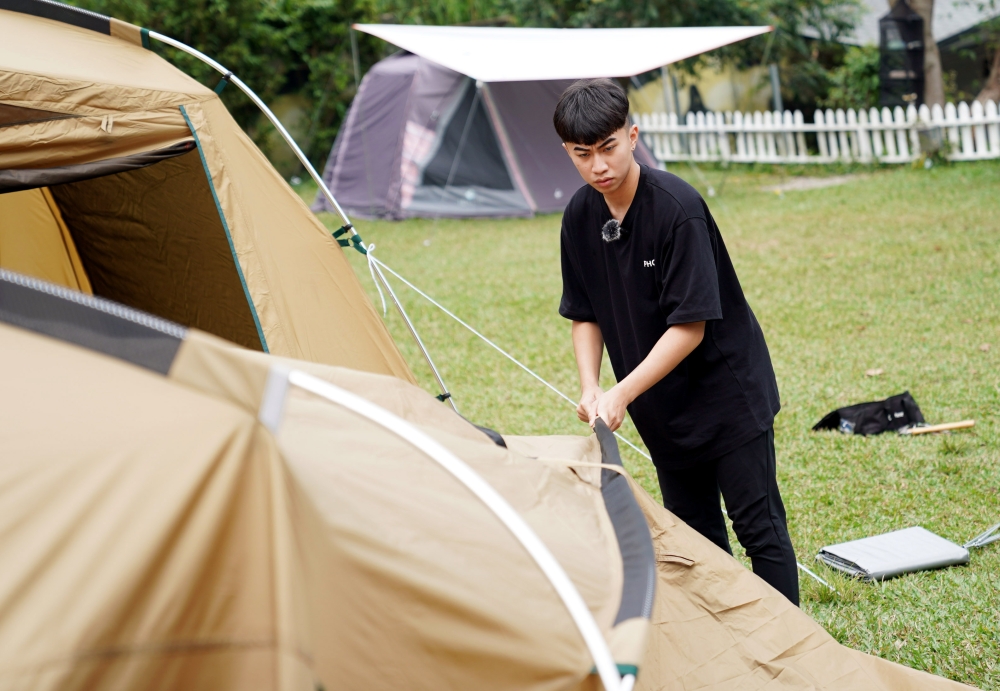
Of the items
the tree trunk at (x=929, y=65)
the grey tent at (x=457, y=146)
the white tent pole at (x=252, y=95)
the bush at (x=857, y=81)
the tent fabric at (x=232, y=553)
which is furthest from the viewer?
the bush at (x=857, y=81)

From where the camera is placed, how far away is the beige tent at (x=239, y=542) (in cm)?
118

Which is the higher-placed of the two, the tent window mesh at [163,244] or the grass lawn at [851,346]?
the tent window mesh at [163,244]

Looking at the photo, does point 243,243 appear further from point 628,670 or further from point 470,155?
point 470,155

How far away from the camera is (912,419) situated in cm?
394

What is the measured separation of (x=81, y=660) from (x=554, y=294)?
5743 mm

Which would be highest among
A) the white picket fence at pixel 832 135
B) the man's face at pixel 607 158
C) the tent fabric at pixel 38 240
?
the man's face at pixel 607 158

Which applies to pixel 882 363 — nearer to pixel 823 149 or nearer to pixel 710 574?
pixel 710 574

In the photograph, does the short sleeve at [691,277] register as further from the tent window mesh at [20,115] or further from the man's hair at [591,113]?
the tent window mesh at [20,115]

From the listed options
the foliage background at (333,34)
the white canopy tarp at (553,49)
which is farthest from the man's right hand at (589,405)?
the foliage background at (333,34)

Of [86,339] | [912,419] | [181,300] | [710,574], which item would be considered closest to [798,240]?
[912,419]

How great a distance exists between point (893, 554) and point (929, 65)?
9.96m

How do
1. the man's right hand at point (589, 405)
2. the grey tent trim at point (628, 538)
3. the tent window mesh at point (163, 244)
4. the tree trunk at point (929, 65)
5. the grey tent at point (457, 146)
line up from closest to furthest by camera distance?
the grey tent trim at point (628, 538) → the man's right hand at point (589, 405) → the tent window mesh at point (163, 244) → the grey tent at point (457, 146) → the tree trunk at point (929, 65)

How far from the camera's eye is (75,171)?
2.80 metres

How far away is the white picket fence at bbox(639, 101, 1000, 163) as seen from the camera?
10180mm
